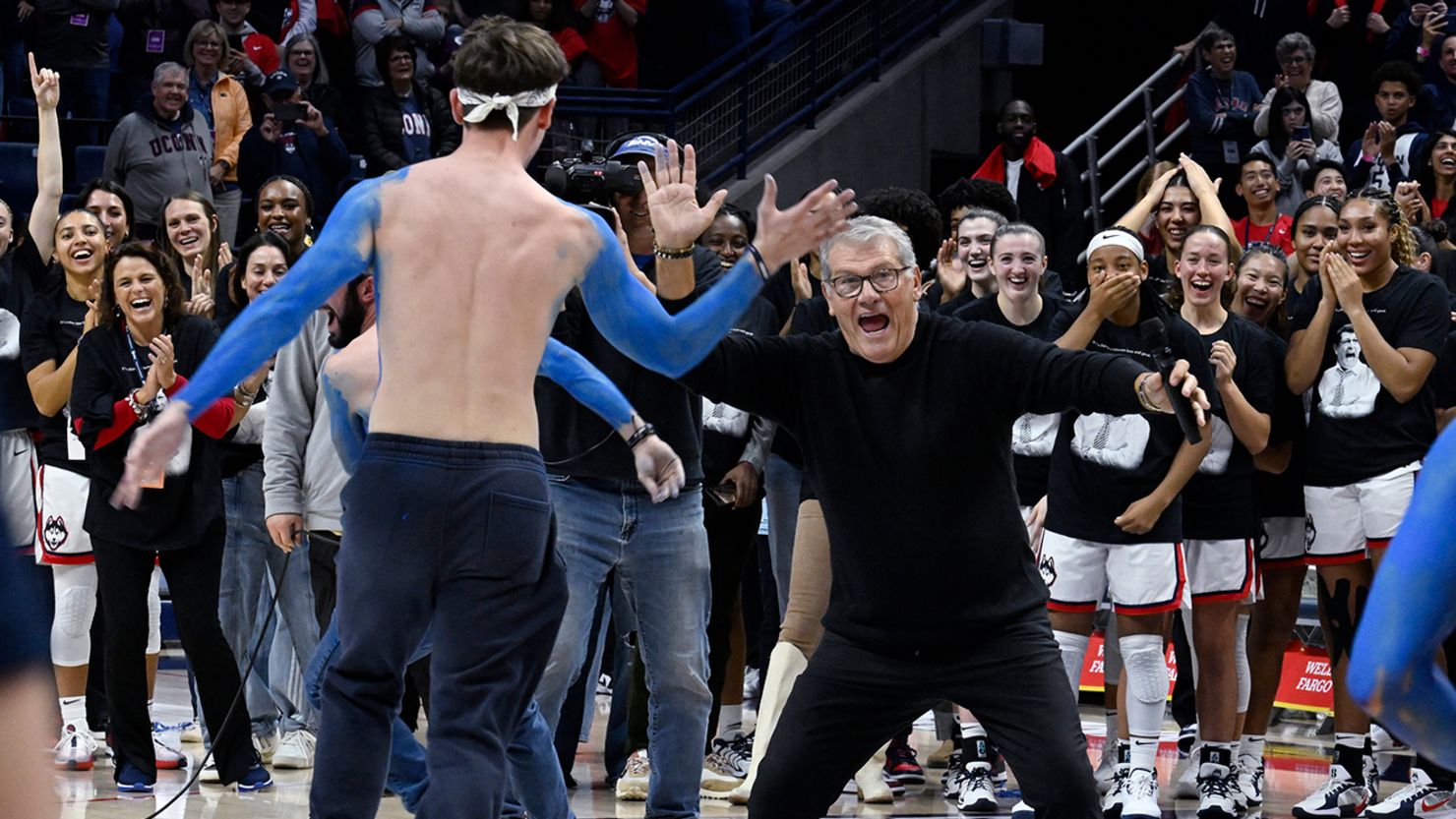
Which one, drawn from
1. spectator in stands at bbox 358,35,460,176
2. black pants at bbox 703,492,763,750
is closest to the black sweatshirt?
black pants at bbox 703,492,763,750

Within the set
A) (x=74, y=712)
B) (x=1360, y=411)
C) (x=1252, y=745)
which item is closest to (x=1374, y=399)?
(x=1360, y=411)

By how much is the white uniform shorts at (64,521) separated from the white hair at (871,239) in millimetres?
3559

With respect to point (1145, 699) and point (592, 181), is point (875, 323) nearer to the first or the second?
point (592, 181)

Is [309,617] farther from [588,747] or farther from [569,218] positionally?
[569,218]

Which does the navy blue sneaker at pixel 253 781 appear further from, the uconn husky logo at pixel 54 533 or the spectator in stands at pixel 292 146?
the spectator in stands at pixel 292 146

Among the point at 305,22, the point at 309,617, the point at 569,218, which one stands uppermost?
the point at 305,22

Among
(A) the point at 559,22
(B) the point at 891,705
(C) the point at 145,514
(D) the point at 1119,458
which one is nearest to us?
(B) the point at 891,705

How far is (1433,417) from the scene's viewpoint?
24.1ft

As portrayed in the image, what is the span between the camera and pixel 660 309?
4469 millimetres

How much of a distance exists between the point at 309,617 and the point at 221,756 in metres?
0.66

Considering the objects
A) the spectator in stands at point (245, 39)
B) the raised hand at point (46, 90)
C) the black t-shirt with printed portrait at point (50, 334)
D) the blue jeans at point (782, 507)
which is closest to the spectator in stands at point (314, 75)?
the spectator in stands at point (245, 39)

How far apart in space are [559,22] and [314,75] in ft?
6.95

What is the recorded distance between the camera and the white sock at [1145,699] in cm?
684

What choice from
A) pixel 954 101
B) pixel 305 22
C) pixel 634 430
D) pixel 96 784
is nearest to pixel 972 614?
pixel 634 430
